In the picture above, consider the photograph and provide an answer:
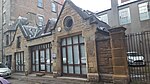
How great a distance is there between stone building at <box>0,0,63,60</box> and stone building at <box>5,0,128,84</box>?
5.96 meters

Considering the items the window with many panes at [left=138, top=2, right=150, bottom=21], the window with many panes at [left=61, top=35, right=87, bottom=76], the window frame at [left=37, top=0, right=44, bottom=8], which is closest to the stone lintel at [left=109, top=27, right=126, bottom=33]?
the window with many panes at [left=61, top=35, right=87, bottom=76]

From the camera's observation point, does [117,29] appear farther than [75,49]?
No

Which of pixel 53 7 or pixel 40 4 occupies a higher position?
pixel 53 7

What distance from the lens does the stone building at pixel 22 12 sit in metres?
24.9

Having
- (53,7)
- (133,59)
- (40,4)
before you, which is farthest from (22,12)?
(133,59)

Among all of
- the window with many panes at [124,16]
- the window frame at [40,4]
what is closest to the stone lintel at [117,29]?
the window with many panes at [124,16]

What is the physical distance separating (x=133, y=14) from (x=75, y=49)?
13821 millimetres

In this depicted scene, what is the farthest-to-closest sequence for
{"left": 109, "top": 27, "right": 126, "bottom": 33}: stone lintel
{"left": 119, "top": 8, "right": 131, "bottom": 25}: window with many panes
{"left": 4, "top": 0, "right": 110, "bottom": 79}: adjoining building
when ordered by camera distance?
{"left": 119, "top": 8, "right": 131, "bottom": 25}: window with many panes → {"left": 4, "top": 0, "right": 110, "bottom": 79}: adjoining building → {"left": 109, "top": 27, "right": 126, "bottom": 33}: stone lintel

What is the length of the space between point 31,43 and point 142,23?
14715 mm

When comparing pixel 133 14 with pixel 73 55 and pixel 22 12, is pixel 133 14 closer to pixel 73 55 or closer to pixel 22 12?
pixel 73 55

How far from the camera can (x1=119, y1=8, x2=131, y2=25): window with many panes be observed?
24.5 metres

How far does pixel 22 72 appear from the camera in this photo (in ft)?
66.7

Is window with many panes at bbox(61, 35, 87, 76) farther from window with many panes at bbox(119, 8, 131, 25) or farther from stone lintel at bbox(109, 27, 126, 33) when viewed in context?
window with many panes at bbox(119, 8, 131, 25)

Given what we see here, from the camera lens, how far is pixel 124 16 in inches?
982
